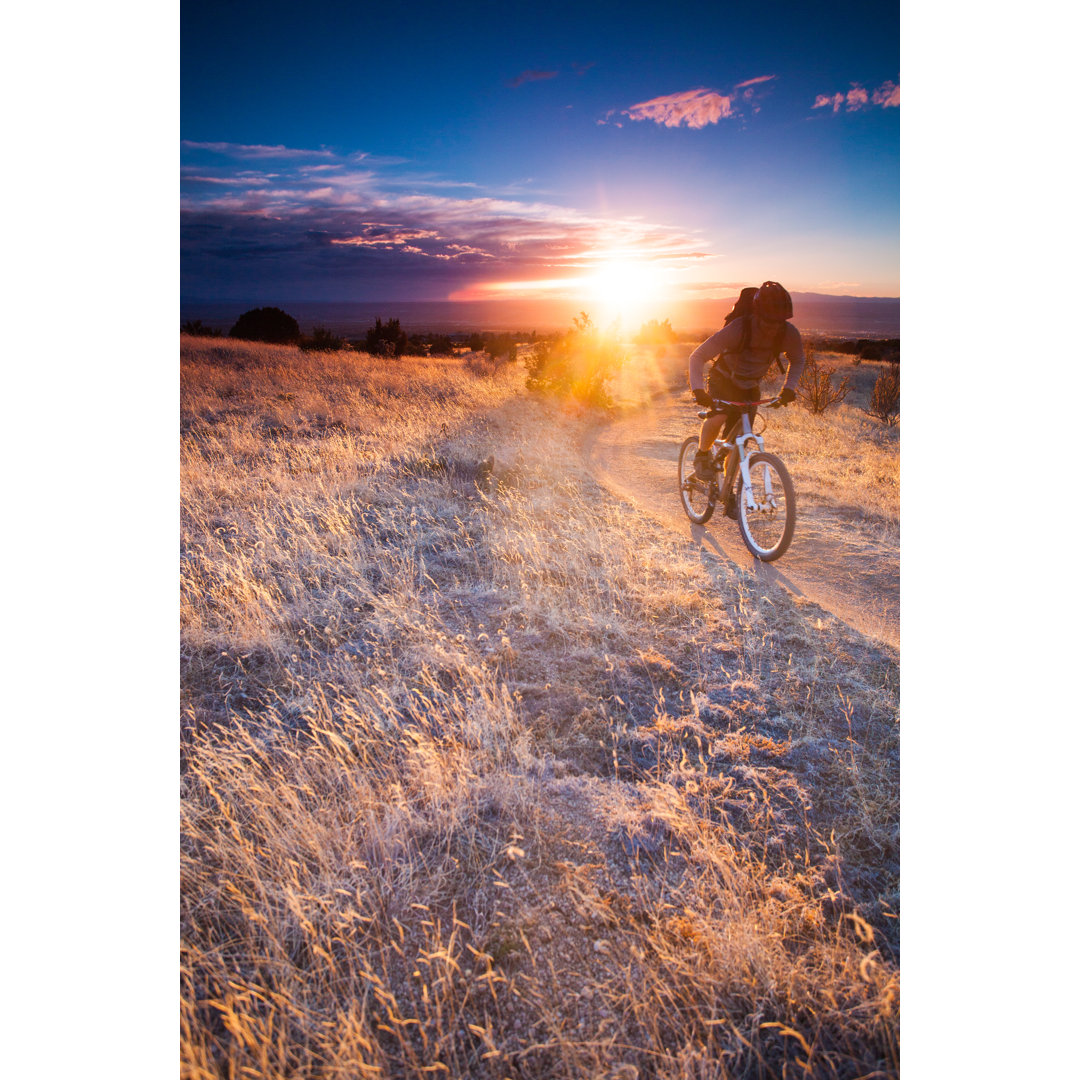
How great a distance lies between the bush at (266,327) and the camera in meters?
21.1

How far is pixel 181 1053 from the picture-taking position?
4.95ft

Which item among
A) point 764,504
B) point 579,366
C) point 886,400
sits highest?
point 579,366

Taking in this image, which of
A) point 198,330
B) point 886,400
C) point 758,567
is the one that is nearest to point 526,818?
point 758,567

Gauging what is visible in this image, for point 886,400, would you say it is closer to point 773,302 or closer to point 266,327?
point 773,302

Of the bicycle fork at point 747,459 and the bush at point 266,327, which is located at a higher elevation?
the bush at point 266,327

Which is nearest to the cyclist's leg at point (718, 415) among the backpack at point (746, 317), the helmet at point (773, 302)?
the backpack at point (746, 317)

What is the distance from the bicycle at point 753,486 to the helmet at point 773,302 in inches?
29.5

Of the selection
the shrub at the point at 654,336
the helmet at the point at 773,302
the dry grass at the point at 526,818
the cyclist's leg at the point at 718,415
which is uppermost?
the shrub at the point at 654,336

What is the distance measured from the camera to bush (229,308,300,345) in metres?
21.1

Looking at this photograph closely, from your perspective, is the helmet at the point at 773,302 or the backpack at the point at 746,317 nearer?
the helmet at the point at 773,302

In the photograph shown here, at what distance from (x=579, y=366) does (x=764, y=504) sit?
11394 millimetres

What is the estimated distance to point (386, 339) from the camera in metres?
22.0

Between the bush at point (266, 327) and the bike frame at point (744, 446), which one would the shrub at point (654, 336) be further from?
the bike frame at point (744, 446)
